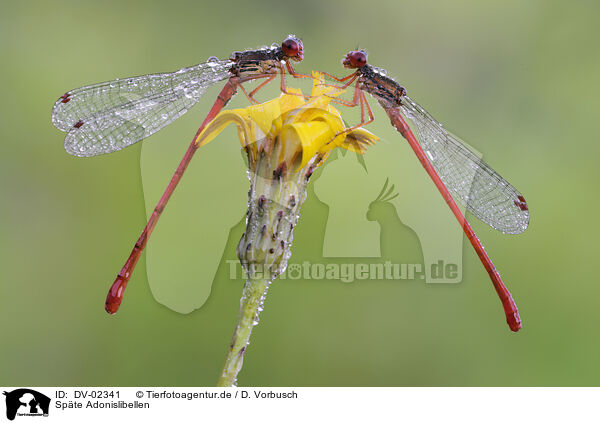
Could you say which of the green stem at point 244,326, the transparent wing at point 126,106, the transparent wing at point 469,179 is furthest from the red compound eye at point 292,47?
the green stem at point 244,326

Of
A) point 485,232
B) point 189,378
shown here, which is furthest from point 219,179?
point 485,232

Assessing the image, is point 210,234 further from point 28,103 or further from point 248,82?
point 28,103

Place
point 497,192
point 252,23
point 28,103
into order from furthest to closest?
point 252,23 → point 28,103 → point 497,192
